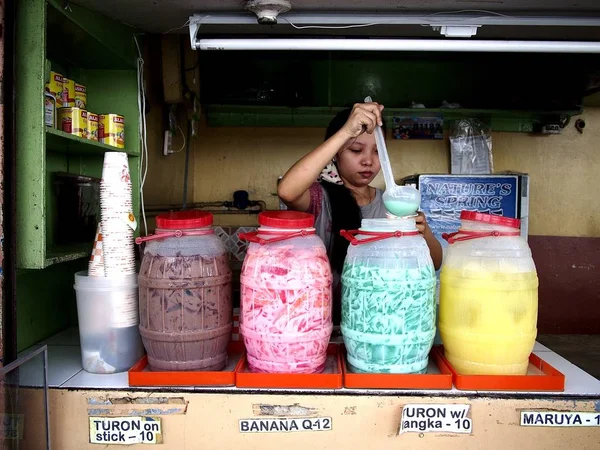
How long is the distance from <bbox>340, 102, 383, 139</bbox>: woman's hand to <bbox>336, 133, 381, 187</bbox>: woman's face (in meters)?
0.33

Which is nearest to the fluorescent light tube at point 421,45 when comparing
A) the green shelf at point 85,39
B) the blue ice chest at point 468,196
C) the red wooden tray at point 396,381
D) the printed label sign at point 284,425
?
the green shelf at point 85,39

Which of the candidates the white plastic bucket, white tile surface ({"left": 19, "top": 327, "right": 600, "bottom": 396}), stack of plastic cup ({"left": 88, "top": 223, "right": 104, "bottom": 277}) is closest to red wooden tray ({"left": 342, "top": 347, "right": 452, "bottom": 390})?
white tile surface ({"left": 19, "top": 327, "right": 600, "bottom": 396})

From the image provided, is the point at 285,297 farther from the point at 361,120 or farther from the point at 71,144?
the point at 71,144

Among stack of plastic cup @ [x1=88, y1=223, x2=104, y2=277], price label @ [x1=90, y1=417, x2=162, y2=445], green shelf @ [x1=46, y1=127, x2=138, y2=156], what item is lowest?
price label @ [x1=90, y1=417, x2=162, y2=445]

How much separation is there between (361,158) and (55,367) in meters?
1.19

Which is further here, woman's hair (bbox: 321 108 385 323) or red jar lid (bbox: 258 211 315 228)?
woman's hair (bbox: 321 108 385 323)

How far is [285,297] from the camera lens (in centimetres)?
114

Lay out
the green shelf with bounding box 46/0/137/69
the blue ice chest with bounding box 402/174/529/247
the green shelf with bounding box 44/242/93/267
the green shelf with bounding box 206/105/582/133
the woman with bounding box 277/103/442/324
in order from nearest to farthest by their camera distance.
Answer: the green shelf with bounding box 44/242/93/267 → the green shelf with bounding box 46/0/137/69 → the woman with bounding box 277/103/442/324 → the blue ice chest with bounding box 402/174/529/247 → the green shelf with bounding box 206/105/582/133

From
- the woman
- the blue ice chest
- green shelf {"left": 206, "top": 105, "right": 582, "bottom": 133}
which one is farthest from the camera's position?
green shelf {"left": 206, "top": 105, "right": 582, "bottom": 133}

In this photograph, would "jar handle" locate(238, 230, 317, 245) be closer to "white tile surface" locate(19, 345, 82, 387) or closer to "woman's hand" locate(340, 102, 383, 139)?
"woman's hand" locate(340, 102, 383, 139)

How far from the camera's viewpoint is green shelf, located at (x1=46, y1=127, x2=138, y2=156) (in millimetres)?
1451

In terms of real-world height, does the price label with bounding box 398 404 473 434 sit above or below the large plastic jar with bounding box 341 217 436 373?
below

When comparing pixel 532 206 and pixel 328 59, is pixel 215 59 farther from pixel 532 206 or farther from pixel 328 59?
pixel 532 206

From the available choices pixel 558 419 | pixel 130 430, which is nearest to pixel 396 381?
pixel 558 419
